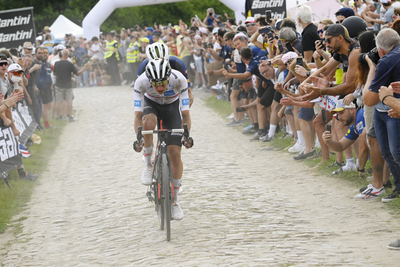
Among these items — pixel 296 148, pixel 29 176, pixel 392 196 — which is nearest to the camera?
pixel 392 196

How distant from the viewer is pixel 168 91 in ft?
23.1

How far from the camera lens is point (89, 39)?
30.5 metres

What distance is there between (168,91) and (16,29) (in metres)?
11.8

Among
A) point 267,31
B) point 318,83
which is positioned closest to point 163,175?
point 318,83

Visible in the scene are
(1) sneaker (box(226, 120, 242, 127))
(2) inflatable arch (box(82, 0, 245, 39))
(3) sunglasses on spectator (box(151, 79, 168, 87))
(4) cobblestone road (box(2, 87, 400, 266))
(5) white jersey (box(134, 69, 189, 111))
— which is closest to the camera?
(4) cobblestone road (box(2, 87, 400, 266))

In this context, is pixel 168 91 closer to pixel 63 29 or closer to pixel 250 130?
pixel 250 130

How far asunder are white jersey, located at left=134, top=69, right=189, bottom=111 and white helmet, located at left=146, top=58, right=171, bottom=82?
1.56ft

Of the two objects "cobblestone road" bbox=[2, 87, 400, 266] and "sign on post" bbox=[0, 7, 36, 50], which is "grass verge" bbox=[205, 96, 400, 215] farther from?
"sign on post" bbox=[0, 7, 36, 50]

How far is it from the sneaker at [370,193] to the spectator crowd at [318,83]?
0.04ft

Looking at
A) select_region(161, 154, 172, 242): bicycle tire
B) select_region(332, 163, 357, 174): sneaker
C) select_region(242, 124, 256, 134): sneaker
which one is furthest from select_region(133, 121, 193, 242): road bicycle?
select_region(242, 124, 256, 134): sneaker

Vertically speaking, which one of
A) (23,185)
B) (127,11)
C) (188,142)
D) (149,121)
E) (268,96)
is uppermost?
(127,11)

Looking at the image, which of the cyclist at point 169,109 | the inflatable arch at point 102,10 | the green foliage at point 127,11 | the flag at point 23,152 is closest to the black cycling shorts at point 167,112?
the cyclist at point 169,109

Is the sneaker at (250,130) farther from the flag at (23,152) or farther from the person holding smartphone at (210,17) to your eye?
the person holding smartphone at (210,17)

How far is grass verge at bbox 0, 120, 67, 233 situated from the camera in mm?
8797
